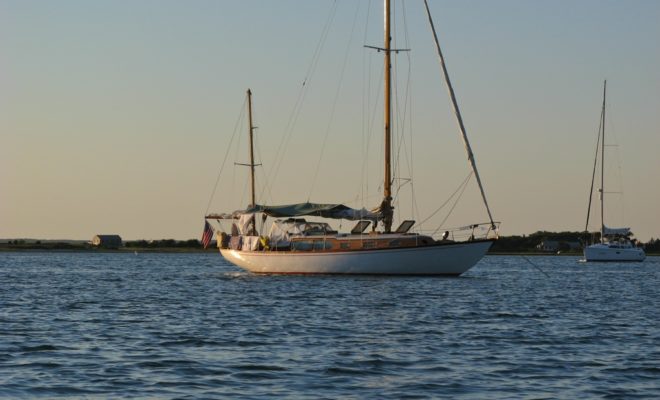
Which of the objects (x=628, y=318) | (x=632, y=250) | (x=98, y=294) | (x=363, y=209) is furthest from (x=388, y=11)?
(x=632, y=250)

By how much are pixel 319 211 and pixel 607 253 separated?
250 feet

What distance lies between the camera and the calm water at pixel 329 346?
24.1 metres

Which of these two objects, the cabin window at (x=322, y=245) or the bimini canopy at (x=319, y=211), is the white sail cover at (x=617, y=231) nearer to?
the bimini canopy at (x=319, y=211)

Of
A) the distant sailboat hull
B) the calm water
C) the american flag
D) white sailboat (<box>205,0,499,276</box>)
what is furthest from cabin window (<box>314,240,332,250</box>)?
the distant sailboat hull

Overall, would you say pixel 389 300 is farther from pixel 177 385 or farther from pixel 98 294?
pixel 177 385

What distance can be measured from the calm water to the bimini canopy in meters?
18.6

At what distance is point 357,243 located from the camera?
69.0m

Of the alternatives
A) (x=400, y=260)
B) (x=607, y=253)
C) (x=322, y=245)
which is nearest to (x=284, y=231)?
(x=322, y=245)

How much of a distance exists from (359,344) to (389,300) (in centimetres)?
1862

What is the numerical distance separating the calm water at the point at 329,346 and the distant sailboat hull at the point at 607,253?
89.7 m

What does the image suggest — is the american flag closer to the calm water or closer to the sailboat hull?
the sailboat hull

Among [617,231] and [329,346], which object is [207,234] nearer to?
[329,346]

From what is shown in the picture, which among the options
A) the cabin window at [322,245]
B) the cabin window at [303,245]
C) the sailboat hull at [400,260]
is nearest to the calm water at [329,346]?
the sailboat hull at [400,260]

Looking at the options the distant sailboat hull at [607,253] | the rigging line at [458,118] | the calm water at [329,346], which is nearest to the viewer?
the calm water at [329,346]
